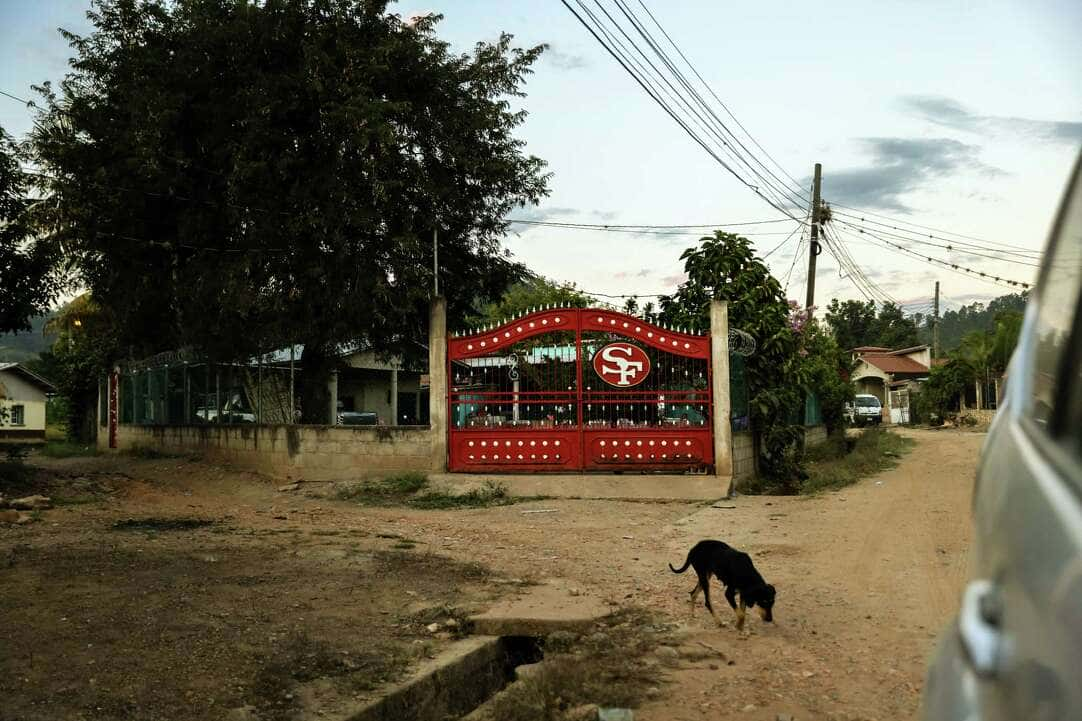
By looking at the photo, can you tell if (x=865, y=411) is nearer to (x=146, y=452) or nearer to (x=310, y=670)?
(x=146, y=452)

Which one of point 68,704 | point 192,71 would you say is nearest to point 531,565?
point 68,704

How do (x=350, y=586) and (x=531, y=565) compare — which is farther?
(x=531, y=565)

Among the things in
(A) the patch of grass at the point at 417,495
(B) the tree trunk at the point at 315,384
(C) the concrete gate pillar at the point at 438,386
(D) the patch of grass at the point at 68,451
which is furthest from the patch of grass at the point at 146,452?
(C) the concrete gate pillar at the point at 438,386

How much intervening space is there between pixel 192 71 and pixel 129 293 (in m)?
4.26

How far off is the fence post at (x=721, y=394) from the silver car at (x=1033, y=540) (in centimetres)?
1253

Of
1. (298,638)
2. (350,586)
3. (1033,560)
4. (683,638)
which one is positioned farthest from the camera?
(350,586)

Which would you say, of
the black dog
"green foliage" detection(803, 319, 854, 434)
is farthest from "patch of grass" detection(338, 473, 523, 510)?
"green foliage" detection(803, 319, 854, 434)

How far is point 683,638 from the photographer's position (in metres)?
5.80

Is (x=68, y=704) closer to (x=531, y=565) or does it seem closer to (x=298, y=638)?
(x=298, y=638)

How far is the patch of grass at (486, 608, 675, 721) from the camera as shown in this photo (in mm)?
4512

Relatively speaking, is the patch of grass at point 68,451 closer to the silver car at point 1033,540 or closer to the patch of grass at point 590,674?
the patch of grass at point 590,674

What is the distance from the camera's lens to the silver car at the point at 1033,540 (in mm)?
1006

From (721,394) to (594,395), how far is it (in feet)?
6.18

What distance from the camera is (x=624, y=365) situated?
1430cm
